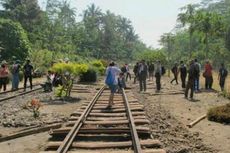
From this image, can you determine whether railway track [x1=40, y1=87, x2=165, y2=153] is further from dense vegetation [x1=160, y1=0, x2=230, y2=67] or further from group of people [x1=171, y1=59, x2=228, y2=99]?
dense vegetation [x1=160, y1=0, x2=230, y2=67]

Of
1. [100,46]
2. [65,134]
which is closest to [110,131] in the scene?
[65,134]

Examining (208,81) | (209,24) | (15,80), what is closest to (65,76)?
(15,80)

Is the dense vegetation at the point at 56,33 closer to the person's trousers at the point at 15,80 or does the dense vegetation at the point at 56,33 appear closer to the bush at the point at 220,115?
the person's trousers at the point at 15,80

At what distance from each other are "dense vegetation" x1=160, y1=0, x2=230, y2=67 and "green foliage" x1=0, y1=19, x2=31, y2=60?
16.3m

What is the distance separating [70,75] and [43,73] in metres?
21.1

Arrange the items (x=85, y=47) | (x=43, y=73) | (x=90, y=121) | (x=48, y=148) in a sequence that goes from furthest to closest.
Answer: (x=85, y=47)
(x=43, y=73)
(x=90, y=121)
(x=48, y=148)

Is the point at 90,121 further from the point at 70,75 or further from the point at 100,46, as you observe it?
the point at 100,46

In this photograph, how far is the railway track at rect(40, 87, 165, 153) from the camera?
356 inches

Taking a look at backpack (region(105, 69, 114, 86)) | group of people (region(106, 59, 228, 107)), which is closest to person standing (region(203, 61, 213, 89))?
group of people (region(106, 59, 228, 107))

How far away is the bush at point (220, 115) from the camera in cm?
1370

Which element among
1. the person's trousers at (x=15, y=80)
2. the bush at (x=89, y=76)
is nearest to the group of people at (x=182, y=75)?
the bush at (x=89, y=76)

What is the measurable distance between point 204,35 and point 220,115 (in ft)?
102

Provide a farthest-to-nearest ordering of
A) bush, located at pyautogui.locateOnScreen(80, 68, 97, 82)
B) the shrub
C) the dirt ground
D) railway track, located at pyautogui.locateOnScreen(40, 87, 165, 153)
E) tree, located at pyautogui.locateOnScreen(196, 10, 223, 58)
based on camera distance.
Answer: tree, located at pyautogui.locateOnScreen(196, 10, 223, 58), bush, located at pyautogui.locateOnScreen(80, 68, 97, 82), the shrub, the dirt ground, railway track, located at pyautogui.locateOnScreen(40, 87, 165, 153)

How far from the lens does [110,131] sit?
35.1 ft
